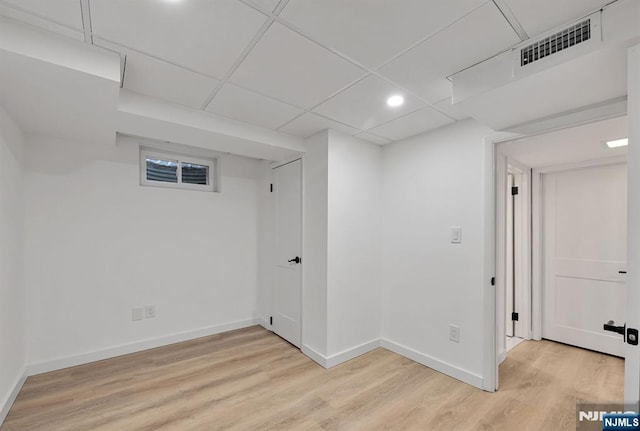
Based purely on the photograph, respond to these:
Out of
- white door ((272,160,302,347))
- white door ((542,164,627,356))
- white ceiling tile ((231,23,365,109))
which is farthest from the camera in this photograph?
white door ((272,160,302,347))

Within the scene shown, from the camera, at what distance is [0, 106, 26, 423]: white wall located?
203 centimetres

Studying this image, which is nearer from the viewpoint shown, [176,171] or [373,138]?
[373,138]

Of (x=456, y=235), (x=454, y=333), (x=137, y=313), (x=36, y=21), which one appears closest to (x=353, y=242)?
(x=456, y=235)

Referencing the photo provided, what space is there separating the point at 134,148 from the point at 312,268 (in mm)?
2365

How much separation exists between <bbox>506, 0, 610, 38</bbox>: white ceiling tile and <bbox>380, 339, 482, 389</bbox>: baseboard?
8.49 ft

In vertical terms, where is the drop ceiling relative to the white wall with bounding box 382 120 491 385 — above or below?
above

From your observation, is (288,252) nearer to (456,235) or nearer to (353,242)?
(353,242)

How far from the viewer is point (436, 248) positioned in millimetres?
2840

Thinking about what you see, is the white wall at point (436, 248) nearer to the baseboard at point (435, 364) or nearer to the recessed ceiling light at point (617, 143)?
the baseboard at point (435, 364)

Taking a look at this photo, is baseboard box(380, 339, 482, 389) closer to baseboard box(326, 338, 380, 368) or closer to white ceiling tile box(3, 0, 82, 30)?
baseboard box(326, 338, 380, 368)

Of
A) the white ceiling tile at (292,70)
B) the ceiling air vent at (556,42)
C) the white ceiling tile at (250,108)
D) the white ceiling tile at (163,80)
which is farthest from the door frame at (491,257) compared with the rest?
the white ceiling tile at (163,80)

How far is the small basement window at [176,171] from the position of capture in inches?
130

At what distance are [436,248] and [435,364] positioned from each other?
1.13 meters

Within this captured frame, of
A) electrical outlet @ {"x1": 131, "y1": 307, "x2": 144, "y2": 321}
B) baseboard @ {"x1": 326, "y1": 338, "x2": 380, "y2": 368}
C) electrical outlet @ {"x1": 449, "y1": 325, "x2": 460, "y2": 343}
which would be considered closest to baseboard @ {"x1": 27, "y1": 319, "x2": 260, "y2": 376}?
electrical outlet @ {"x1": 131, "y1": 307, "x2": 144, "y2": 321}
